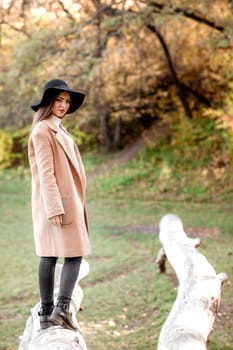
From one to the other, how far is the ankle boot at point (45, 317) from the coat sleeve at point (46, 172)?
0.81 m

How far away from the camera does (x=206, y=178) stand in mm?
17672

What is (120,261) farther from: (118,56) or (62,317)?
(118,56)

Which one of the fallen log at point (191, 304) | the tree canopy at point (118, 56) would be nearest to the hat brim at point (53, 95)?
the fallen log at point (191, 304)

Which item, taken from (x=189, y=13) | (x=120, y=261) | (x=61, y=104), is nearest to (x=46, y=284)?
(x=61, y=104)

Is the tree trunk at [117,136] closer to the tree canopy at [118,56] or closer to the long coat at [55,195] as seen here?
the tree canopy at [118,56]

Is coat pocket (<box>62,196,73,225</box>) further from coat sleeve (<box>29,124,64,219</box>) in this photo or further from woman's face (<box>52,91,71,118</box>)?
woman's face (<box>52,91,71,118</box>)

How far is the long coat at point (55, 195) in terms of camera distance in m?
4.40

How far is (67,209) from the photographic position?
4.48m

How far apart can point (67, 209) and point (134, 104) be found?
17.0 meters

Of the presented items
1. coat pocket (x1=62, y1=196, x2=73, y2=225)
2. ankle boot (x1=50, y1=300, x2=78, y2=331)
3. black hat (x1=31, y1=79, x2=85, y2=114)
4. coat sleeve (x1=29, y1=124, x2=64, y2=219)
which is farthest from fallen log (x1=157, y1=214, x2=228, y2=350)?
black hat (x1=31, y1=79, x2=85, y2=114)

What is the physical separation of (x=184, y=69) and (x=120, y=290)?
1343 centimetres

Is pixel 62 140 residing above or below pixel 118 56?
below

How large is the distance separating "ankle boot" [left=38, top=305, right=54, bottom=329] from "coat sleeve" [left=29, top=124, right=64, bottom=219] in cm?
81

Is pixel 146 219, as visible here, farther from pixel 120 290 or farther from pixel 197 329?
pixel 197 329
